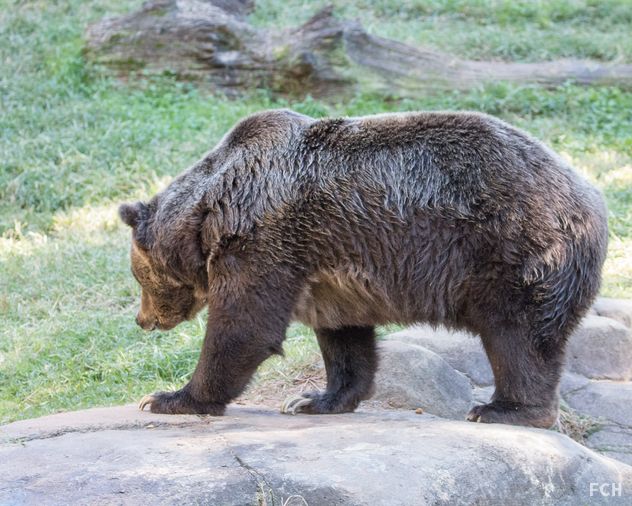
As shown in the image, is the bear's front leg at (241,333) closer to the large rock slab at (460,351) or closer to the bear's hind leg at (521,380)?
the bear's hind leg at (521,380)

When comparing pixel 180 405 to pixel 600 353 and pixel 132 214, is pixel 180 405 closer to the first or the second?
pixel 132 214

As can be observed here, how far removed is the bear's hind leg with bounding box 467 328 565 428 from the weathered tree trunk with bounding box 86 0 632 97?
8176mm

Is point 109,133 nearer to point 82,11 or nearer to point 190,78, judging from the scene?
point 190,78

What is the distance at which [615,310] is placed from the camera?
7234 mm

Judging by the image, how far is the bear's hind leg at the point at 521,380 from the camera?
480cm

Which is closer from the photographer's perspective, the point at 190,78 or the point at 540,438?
the point at 540,438

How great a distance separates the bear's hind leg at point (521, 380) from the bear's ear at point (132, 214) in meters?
2.04

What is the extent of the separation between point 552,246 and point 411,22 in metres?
11.8

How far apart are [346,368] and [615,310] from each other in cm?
263

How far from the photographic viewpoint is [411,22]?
1590 cm

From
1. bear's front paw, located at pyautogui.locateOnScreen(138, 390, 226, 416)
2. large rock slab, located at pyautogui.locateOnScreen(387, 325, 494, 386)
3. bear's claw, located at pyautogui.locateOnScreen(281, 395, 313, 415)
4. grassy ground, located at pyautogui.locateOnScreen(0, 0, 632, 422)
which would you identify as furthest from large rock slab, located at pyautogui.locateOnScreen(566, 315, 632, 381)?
bear's front paw, located at pyautogui.locateOnScreen(138, 390, 226, 416)

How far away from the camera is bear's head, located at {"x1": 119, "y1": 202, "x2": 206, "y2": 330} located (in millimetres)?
5504

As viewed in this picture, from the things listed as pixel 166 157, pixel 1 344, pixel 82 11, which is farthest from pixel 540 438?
pixel 82 11

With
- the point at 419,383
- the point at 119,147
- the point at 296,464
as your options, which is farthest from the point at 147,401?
the point at 119,147
